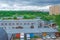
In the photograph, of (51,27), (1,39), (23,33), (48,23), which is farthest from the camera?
(48,23)

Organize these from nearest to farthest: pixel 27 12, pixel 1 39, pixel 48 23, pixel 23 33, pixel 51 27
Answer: pixel 1 39 < pixel 23 33 < pixel 51 27 < pixel 48 23 < pixel 27 12

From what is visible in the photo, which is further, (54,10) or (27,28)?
(54,10)

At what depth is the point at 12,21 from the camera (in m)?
2.27

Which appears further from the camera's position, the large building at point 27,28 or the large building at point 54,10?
the large building at point 54,10

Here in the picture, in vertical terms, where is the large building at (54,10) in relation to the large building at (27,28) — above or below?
above

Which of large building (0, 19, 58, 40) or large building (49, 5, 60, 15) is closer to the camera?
large building (0, 19, 58, 40)

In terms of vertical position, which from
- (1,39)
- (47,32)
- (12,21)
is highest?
(1,39)

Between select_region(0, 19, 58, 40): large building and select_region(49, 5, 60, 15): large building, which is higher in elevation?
select_region(49, 5, 60, 15): large building

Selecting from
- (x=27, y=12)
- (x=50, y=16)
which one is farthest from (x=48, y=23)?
(x=27, y=12)

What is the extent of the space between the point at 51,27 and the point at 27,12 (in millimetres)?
539

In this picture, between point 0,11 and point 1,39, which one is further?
point 0,11

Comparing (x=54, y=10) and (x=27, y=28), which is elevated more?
(x=54, y=10)

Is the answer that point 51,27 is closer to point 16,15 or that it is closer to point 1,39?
point 16,15

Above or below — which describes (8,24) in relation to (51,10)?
below
